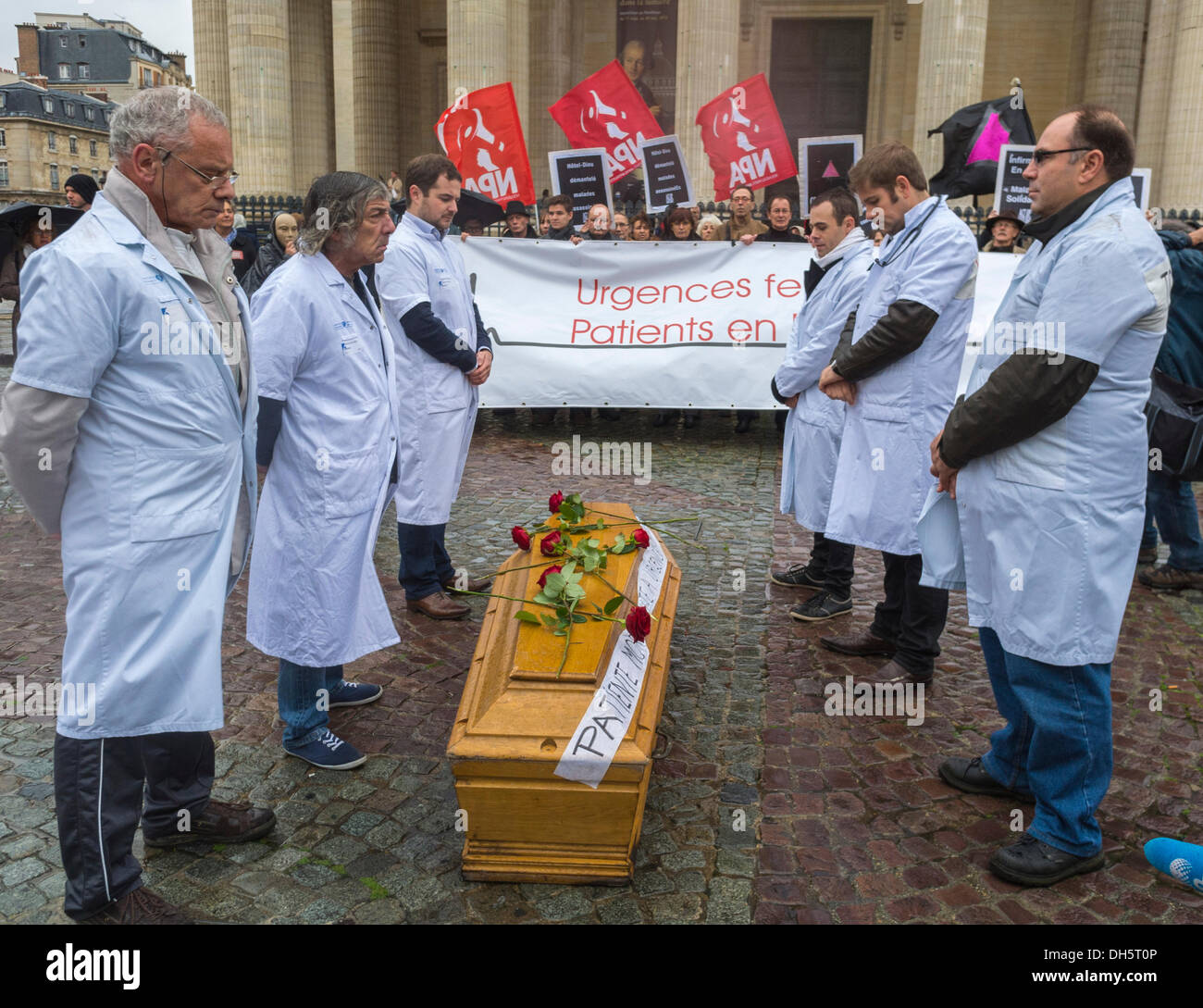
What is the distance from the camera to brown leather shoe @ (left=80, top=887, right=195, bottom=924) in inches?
121

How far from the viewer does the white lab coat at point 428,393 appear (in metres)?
5.93

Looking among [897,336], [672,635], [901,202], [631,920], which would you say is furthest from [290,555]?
[901,202]

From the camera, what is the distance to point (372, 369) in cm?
427

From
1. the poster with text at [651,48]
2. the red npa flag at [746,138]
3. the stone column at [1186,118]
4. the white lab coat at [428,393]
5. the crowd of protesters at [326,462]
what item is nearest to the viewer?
the crowd of protesters at [326,462]

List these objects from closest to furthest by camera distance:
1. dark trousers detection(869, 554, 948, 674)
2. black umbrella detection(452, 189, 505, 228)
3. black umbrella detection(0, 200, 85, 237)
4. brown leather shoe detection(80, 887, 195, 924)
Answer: brown leather shoe detection(80, 887, 195, 924), dark trousers detection(869, 554, 948, 674), black umbrella detection(0, 200, 85, 237), black umbrella detection(452, 189, 505, 228)

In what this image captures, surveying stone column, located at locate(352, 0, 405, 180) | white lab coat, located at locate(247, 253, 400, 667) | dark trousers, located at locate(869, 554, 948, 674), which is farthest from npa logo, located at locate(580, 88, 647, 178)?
stone column, located at locate(352, 0, 405, 180)

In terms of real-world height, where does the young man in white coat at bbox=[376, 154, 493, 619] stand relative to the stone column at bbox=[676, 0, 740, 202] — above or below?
below

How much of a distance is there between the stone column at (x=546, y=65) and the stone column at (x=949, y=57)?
8671mm

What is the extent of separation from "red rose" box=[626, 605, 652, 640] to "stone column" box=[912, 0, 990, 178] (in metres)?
18.1

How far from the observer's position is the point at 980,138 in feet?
42.2

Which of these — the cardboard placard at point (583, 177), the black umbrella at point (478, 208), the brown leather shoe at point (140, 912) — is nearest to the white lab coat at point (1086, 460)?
the brown leather shoe at point (140, 912)

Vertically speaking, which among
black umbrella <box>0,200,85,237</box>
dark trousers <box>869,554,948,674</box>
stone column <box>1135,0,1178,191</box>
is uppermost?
stone column <box>1135,0,1178,191</box>

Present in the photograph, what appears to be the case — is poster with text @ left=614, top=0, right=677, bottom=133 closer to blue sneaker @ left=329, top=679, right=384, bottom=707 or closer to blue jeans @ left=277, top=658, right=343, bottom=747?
blue sneaker @ left=329, top=679, right=384, bottom=707

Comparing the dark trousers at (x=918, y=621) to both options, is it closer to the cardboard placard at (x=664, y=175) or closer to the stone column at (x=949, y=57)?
the cardboard placard at (x=664, y=175)
